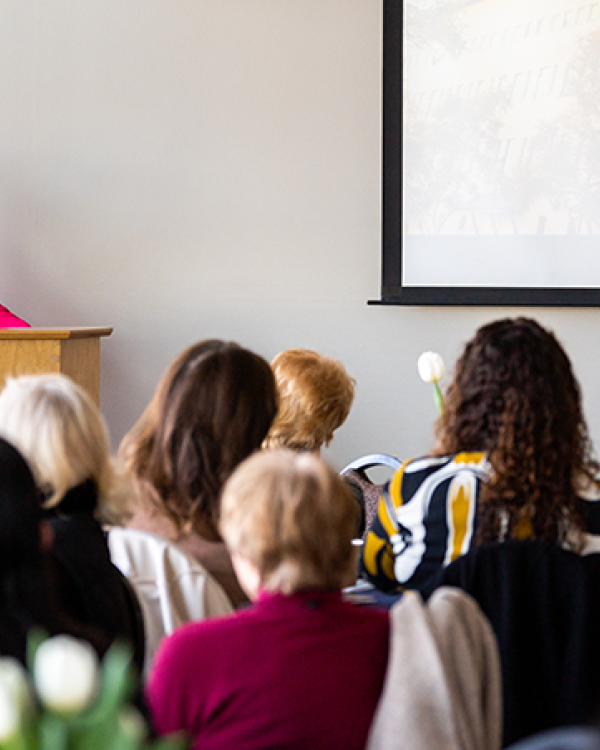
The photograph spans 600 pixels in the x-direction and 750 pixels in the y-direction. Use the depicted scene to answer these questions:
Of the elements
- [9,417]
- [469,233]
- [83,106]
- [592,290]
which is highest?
[83,106]

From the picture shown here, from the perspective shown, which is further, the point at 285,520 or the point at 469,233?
the point at 469,233

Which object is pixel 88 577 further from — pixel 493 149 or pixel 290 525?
pixel 493 149

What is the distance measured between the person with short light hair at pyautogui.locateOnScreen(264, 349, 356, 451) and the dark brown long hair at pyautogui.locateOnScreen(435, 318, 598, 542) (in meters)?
0.58

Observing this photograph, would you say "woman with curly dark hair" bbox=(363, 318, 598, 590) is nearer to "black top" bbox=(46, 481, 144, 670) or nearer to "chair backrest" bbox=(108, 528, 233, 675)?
"chair backrest" bbox=(108, 528, 233, 675)

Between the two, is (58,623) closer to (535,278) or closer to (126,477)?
(126,477)

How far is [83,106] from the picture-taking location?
12.2ft

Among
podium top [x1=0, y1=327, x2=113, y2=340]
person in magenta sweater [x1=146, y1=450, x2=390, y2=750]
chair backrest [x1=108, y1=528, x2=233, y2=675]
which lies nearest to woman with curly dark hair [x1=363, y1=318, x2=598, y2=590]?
chair backrest [x1=108, y1=528, x2=233, y2=675]

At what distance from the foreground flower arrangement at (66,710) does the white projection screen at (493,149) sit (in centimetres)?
322

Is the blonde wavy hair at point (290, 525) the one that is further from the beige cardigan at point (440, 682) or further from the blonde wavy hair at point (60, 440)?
the blonde wavy hair at point (60, 440)

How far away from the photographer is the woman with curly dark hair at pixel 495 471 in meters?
1.52

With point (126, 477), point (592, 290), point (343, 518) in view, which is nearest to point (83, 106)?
point (592, 290)

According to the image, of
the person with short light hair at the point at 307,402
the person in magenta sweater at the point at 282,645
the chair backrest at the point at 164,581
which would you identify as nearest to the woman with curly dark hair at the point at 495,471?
the chair backrest at the point at 164,581

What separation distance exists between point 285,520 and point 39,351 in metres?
2.21

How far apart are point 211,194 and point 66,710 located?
11.0 feet
